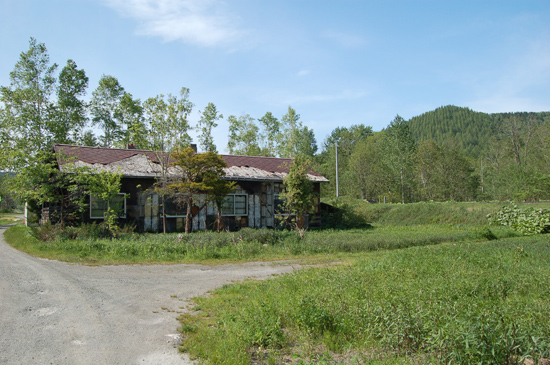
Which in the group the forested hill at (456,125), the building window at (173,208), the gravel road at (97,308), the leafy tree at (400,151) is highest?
the forested hill at (456,125)

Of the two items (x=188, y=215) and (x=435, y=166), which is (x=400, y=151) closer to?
(x=435, y=166)

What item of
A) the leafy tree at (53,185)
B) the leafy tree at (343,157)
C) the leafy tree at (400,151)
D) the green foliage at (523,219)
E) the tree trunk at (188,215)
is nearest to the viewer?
the leafy tree at (53,185)

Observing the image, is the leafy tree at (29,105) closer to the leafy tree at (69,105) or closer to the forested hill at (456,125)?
the leafy tree at (69,105)

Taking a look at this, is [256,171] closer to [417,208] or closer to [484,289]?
[417,208]

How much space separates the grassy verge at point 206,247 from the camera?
12414mm

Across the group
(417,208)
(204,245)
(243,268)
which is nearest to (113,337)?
(243,268)

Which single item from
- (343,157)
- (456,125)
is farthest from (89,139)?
(456,125)

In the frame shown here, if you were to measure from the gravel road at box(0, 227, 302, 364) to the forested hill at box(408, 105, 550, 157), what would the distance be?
102192 millimetres

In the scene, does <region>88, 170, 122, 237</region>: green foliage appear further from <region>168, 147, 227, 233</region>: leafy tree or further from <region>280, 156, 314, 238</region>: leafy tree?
<region>280, 156, 314, 238</region>: leafy tree

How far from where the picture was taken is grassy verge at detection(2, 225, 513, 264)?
40.7 feet

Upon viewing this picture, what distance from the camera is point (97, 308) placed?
7.05m

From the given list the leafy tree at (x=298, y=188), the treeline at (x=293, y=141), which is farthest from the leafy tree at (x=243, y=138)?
the leafy tree at (x=298, y=188)

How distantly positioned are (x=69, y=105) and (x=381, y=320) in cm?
3463

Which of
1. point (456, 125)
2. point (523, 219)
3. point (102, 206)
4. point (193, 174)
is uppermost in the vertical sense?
point (456, 125)
